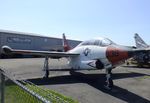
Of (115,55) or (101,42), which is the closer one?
(115,55)

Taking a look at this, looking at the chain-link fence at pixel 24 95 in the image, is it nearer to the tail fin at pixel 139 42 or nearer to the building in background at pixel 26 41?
the tail fin at pixel 139 42

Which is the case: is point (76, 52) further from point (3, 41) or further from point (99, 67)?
point (3, 41)

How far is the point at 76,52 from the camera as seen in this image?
15156mm

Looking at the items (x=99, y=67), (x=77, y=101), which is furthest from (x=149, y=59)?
(x=77, y=101)

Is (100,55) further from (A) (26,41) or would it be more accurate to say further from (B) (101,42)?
(A) (26,41)

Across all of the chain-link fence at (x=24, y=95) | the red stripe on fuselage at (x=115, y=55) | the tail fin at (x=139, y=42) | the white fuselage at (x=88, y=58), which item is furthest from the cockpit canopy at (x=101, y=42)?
the tail fin at (x=139, y=42)

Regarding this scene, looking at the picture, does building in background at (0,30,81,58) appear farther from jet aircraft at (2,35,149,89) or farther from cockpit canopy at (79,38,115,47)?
cockpit canopy at (79,38,115,47)

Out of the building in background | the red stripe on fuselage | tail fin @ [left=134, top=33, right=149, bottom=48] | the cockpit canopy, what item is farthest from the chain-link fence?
the building in background

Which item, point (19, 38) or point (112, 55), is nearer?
point (112, 55)

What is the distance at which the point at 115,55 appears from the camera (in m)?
11.3

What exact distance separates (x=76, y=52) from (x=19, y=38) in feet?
133

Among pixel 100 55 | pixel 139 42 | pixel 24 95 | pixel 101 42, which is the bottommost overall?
pixel 24 95

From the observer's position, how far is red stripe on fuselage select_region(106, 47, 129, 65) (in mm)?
10964

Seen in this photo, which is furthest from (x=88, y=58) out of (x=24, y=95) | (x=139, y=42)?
(x=139, y=42)
